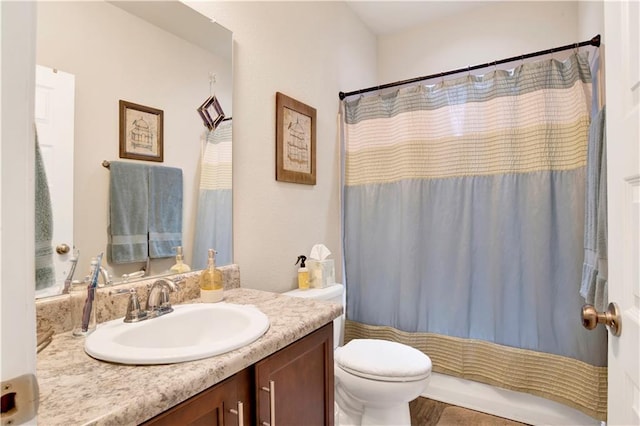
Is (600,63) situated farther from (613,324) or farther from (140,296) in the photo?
(140,296)

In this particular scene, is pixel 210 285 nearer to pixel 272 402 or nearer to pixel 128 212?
pixel 128 212

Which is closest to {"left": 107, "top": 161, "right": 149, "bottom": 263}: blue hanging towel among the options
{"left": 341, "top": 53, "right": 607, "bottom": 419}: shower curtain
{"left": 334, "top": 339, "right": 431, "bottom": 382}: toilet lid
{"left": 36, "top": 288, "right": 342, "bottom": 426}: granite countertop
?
{"left": 36, "top": 288, "right": 342, "bottom": 426}: granite countertop

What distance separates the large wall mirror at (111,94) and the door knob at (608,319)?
1211 millimetres

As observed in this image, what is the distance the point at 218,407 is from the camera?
2.26 feet

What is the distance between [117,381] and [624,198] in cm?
107

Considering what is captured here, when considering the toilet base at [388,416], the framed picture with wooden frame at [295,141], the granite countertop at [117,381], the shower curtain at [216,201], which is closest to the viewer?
the granite countertop at [117,381]

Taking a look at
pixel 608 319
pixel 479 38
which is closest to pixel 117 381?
pixel 608 319

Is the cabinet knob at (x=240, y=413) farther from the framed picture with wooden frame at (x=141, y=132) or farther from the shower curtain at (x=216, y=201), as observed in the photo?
the framed picture with wooden frame at (x=141, y=132)

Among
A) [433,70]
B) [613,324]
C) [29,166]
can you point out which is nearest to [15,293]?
[29,166]

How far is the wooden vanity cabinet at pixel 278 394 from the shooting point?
0.65 metres

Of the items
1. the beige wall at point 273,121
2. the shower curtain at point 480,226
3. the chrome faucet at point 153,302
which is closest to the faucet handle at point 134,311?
the chrome faucet at point 153,302

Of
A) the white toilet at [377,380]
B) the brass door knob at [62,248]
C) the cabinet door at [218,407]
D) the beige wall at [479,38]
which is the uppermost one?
the beige wall at [479,38]

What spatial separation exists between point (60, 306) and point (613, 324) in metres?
1.35

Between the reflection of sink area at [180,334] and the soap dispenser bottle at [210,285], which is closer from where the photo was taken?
the reflection of sink area at [180,334]
